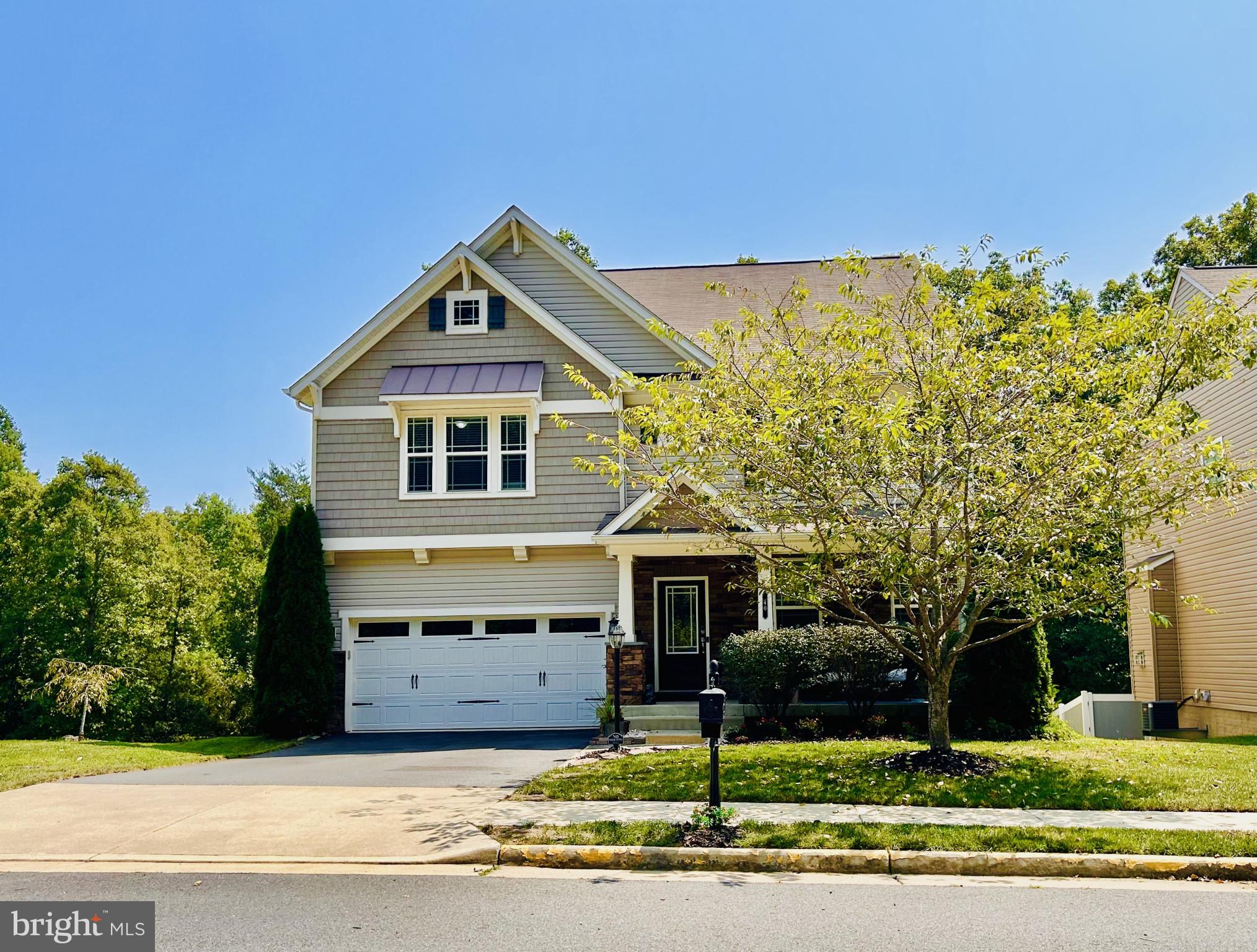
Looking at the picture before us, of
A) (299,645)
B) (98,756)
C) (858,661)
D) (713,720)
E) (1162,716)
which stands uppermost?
(299,645)

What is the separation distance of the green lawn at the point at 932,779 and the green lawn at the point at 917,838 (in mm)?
1341

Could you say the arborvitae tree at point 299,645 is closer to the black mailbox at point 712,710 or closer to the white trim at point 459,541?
the white trim at point 459,541

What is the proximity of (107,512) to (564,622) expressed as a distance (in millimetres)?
19350

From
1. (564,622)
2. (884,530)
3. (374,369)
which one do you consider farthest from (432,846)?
(374,369)

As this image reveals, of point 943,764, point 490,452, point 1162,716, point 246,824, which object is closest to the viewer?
point 246,824

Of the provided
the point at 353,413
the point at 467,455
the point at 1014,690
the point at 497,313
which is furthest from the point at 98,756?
the point at 1014,690

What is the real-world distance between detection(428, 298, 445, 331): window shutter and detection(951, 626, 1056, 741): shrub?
11.4 metres

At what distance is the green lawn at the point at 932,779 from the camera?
10109mm

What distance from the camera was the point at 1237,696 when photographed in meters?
20.3

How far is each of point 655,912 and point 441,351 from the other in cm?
1522

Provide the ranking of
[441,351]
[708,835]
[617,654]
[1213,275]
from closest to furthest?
[708,835] → [617,654] → [441,351] → [1213,275]

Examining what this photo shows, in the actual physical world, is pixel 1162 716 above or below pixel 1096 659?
below

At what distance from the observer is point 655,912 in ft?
22.6

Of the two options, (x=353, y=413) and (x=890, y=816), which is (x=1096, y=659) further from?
(x=890, y=816)
